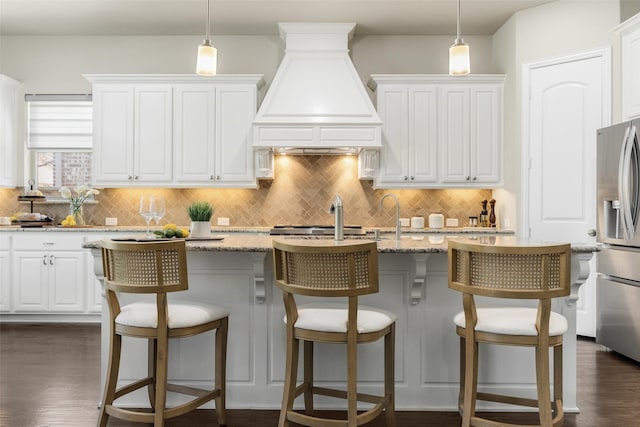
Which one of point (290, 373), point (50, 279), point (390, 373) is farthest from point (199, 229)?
point (50, 279)

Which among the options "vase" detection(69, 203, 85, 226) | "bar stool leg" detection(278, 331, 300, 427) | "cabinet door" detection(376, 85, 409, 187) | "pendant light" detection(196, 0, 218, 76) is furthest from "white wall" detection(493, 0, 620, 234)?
"vase" detection(69, 203, 85, 226)

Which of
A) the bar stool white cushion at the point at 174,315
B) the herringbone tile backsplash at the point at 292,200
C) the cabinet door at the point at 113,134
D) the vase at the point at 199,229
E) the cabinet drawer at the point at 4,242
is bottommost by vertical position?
the bar stool white cushion at the point at 174,315

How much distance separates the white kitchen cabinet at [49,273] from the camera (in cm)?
481

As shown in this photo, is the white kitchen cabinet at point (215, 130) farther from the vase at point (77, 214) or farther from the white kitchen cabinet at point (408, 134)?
the white kitchen cabinet at point (408, 134)

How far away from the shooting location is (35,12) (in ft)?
15.7

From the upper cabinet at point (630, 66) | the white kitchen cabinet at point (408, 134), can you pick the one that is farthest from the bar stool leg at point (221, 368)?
the upper cabinet at point (630, 66)

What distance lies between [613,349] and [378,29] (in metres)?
3.74

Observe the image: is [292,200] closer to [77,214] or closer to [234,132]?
[234,132]

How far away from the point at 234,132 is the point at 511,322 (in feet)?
11.9

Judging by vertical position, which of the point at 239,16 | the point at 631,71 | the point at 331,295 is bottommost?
the point at 331,295

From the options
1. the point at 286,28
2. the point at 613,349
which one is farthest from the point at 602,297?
the point at 286,28

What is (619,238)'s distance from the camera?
147 inches

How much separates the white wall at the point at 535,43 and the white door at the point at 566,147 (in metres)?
0.08

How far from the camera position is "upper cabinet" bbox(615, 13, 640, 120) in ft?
12.5
